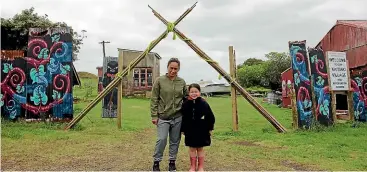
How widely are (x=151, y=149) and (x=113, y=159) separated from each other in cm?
120

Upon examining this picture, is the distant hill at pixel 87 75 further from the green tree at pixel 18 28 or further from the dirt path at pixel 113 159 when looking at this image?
the dirt path at pixel 113 159

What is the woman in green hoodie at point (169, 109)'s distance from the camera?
5.52 metres

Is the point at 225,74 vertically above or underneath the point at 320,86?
above

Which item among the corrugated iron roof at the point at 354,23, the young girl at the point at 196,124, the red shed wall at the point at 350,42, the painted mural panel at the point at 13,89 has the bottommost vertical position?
the young girl at the point at 196,124

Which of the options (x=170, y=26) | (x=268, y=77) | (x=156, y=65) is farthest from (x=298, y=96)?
(x=268, y=77)

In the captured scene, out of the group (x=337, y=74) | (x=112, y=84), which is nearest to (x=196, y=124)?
(x=112, y=84)

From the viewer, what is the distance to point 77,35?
100ft

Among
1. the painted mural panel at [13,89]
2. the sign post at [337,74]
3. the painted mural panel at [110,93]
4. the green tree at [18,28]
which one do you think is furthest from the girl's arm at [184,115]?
the green tree at [18,28]

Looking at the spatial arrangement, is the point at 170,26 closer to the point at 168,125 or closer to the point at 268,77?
the point at 168,125

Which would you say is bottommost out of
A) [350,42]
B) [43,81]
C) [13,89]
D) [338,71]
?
[13,89]

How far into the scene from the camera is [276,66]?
42.7 meters

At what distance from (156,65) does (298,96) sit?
89.5 feet

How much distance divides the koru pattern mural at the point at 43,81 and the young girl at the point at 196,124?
601cm

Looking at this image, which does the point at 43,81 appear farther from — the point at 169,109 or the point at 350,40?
the point at 350,40
